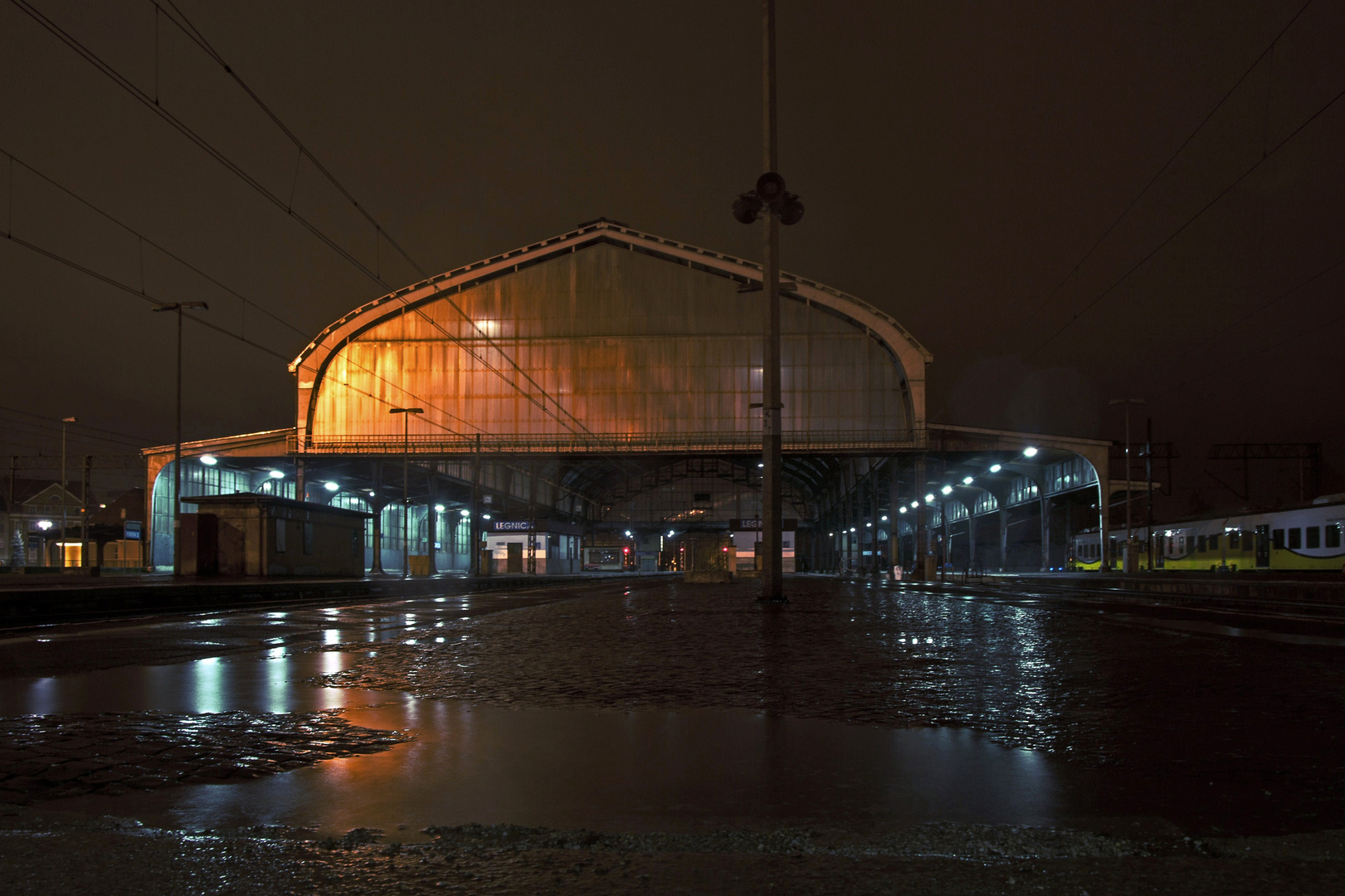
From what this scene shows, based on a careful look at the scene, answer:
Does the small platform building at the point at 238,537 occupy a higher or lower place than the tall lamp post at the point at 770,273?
lower

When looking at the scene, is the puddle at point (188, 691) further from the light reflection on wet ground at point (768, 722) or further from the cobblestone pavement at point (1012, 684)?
the cobblestone pavement at point (1012, 684)

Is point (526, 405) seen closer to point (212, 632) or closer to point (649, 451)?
point (649, 451)

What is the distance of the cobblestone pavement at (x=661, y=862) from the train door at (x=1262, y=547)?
4241 cm

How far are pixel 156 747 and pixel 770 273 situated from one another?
14.9m

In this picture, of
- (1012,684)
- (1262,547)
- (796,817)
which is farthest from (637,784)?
(1262,547)

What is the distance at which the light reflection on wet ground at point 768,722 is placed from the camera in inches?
100

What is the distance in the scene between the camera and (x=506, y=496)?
255 feet

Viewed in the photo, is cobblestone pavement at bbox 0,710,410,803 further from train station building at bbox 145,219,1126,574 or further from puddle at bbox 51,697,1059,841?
train station building at bbox 145,219,1126,574

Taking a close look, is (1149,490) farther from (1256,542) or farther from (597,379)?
(597,379)

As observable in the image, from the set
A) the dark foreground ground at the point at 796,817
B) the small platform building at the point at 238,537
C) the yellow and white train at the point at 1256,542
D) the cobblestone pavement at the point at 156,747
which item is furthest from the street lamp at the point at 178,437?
the yellow and white train at the point at 1256,542

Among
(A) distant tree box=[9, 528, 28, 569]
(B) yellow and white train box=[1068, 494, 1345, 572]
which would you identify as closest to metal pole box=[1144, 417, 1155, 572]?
(B) yellow and white train box=[1068, 494, 1345, 572]

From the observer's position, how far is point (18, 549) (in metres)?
104

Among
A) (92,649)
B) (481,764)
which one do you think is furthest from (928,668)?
(92,649)

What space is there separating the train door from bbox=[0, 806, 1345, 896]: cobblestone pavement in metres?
42.4
